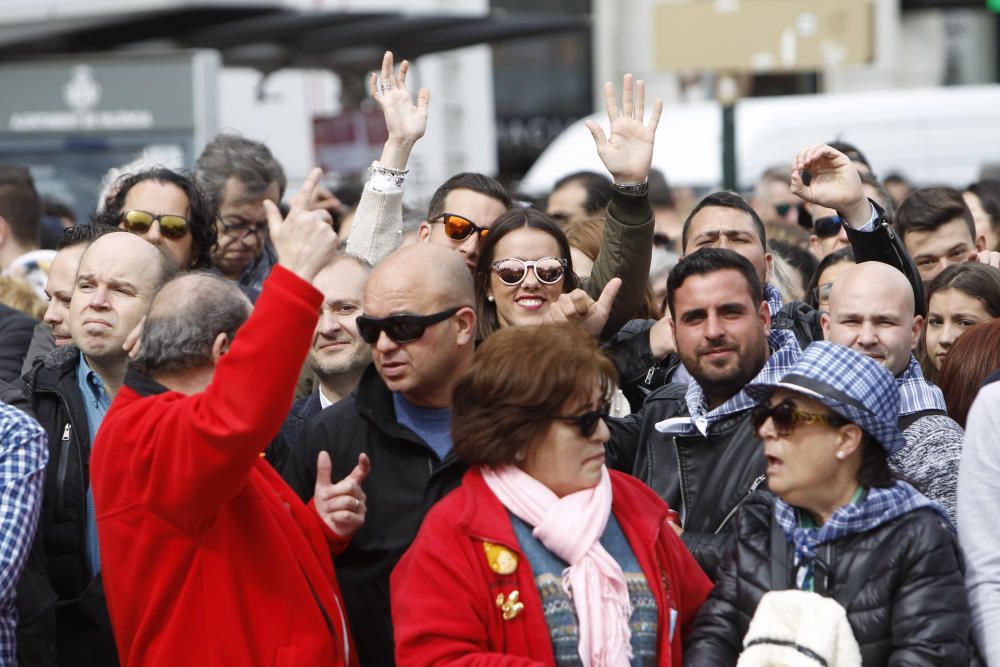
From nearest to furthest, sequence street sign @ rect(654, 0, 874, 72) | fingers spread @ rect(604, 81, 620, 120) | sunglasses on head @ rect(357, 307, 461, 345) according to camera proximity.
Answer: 1. sunglasses on head @ rect(357, 307, 461, 345)
2. fingers spread @ rect(604, 81, 620, 120)
3. street sign @ rect(654, 0, 874, 72)

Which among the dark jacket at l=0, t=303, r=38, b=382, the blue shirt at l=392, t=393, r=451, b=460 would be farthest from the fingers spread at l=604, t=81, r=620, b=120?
the dark jacket at l=0, t=303, r=38, b=382

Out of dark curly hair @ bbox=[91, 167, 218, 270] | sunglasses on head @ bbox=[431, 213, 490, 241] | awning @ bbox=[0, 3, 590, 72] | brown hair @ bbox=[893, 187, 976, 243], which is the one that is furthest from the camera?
awning @ bbox=[0, 3, 590, 72]

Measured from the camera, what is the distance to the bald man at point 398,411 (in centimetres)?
430

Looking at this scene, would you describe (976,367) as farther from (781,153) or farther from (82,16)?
(82,16)

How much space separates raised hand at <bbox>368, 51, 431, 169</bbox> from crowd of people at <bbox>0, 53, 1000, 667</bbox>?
1.40 feet

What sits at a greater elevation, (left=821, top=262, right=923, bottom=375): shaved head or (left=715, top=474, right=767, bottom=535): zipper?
(left=821, top=262, right=923, bottom=375): shaved head

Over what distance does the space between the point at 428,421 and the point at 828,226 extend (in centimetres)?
327

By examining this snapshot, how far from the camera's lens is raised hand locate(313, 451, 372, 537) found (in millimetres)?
4145

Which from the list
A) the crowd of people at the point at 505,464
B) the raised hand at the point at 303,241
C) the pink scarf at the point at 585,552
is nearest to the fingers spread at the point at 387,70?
the crowd of people at the point at 505,464

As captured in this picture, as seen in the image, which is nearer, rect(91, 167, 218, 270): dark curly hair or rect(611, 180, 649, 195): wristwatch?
rect(611, 180, 649, 195): wristwatch

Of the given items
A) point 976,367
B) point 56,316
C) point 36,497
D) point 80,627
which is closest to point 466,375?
point 36,497

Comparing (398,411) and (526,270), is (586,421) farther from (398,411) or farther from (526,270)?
(526,270)

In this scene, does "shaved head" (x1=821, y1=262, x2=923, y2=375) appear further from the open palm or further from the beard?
the open palm

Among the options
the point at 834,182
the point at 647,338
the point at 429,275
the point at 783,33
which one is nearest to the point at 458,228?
the point at 647,338
